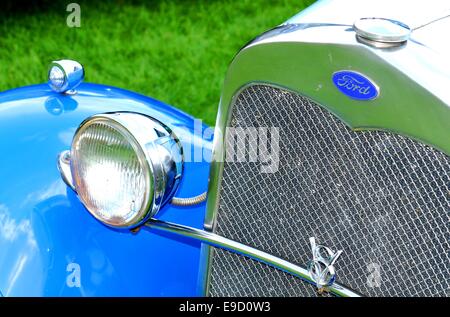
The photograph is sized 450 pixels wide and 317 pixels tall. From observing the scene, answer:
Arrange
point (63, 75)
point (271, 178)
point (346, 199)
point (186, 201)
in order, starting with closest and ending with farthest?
point (346, 199) < point (271, 178) < point (186, 201) < point (63, 75)

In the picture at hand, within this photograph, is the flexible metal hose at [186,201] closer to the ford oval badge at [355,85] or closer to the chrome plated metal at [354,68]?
the chrome plated metal at [354,68]

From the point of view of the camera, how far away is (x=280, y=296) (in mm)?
1643

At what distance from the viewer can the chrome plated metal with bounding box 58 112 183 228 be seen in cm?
145

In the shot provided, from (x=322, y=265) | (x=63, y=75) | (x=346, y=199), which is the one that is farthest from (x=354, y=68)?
(x=63, y=75)

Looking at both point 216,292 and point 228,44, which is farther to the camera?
point 228,44

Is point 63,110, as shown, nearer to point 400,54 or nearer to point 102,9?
point 400,54

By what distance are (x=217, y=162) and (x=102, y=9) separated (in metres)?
3.12

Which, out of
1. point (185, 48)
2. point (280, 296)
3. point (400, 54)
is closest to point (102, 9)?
point (185, 48)

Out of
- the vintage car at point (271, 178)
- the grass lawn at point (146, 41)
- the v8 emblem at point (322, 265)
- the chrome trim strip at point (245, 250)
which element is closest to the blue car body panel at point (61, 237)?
the vintage car at point (271, 178)

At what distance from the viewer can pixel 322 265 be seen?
56.5 inches

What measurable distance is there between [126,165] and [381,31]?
586 mm

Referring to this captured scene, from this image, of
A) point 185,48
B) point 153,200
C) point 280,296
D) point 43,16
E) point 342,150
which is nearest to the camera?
point 342,150

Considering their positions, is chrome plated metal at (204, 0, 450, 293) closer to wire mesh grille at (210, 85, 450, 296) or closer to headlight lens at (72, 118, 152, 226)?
wire mesh grille at (210, 85, 450, 296)

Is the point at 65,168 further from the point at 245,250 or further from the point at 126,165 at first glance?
the point at 245,250
